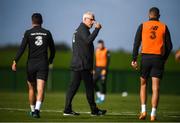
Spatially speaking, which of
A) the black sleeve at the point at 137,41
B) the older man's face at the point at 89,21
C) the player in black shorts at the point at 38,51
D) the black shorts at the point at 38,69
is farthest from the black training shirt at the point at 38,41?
the black sleeve at the point at 137,41

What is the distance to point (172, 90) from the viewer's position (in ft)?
155

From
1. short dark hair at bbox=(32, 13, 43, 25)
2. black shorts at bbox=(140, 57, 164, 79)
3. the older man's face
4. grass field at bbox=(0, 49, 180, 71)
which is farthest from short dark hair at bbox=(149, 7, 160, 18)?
grass field at bbox=(0, 49, 180, 71)

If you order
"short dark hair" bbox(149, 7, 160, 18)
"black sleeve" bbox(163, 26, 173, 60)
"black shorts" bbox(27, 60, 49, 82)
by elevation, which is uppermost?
"short dark hair" bbox(149, 7, 160, 18)

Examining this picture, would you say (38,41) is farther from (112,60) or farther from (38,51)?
(112,60)

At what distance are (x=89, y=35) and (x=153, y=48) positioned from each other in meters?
1.64

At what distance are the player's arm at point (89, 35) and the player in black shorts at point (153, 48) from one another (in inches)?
40.7

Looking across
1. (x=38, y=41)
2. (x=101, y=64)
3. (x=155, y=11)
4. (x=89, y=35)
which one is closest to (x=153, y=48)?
(x=155, y=11)

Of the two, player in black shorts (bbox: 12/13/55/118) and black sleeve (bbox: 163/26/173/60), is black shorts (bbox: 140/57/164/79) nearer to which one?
black sleeve (bbox: 163/26/173/60)

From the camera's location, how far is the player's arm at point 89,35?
702 inches

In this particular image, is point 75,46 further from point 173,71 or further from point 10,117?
point 173,71

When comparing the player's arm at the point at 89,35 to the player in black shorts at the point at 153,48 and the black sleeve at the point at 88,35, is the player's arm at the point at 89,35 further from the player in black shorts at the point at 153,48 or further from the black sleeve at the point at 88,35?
the player in black shorts at the point at 153,48

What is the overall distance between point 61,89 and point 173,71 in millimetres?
7198

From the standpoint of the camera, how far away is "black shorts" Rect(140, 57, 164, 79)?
17.1m

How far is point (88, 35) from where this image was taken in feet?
59.3
